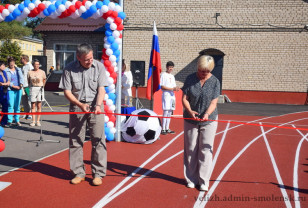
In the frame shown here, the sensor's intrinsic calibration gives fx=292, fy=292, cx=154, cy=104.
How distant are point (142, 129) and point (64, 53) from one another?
19.7 m

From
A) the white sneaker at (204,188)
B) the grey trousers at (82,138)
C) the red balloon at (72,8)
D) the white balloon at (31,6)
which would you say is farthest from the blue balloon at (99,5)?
the white sneaker at (204,188)

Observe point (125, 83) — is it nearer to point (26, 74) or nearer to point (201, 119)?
point (26, 74)

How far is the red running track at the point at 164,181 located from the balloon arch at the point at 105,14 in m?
1.19

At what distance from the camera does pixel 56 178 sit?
4625 mm

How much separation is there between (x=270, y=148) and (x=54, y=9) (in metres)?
6.15

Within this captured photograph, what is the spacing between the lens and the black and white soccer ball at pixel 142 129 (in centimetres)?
702

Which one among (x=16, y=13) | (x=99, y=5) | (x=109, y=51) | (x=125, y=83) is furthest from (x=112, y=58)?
(x=16, y=13)

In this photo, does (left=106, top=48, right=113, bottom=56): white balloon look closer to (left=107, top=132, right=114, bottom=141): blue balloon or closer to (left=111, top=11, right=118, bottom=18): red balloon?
(left=111, top=11, right=118, bottom=18): red balloon

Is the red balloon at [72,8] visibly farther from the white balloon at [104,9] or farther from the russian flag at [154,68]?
the russian flag at [154,68]

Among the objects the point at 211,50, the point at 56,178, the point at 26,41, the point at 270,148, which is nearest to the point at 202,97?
the point at 56,178

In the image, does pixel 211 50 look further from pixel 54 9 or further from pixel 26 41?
pixel 26 41

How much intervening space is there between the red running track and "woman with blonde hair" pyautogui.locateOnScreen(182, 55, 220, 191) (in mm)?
333

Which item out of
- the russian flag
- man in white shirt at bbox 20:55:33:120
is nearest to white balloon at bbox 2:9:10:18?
man in white shirt at bbox 20:55:33:120

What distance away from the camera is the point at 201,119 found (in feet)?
13.6
